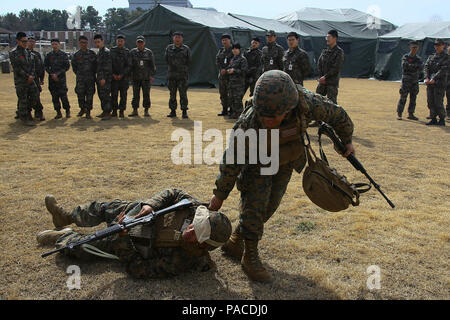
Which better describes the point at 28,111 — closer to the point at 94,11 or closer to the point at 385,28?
the point at 385,28

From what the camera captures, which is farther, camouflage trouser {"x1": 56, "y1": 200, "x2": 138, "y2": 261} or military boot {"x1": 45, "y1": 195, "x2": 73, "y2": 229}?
military boot {"x1": 45, "y1": 195, "x2": 73, "y2": 229}

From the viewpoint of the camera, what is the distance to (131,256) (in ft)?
9.53

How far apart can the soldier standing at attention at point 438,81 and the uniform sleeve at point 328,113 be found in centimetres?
770

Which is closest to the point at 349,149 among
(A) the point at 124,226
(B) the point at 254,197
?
(B) the point at 254,197

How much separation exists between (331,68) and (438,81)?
3.28 m

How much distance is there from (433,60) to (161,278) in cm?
929

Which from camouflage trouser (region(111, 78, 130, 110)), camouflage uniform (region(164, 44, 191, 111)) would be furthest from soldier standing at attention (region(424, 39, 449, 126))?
camouflage trouser (region(111, 78, 130, 110))

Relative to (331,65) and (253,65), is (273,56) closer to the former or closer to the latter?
(253,65)

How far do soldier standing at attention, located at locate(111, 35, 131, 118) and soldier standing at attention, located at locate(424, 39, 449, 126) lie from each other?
24.7 feet

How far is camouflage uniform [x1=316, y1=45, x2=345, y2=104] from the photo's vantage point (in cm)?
789

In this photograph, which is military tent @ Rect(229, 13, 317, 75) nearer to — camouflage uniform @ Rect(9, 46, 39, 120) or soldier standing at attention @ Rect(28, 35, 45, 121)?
soldier standing at attention @ Rect(28, 35, 45, 121)

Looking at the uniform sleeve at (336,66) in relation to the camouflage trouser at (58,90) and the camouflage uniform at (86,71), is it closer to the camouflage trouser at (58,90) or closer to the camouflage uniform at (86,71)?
the camouflage uniform at (86,71)

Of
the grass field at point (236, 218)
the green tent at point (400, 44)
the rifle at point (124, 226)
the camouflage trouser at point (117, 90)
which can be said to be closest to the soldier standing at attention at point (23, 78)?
the grass field at point (236, 218)

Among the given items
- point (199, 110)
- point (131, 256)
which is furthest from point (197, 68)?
point (131, 256)
